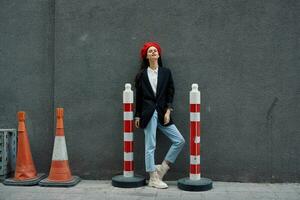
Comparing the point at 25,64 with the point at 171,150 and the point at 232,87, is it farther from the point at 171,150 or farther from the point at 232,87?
the point at 232,87

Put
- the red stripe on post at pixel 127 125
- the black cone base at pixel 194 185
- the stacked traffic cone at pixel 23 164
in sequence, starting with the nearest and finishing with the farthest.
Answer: the black cone base at pixel 194 185 → the red stripe on post at pixel 127 125 → the stacked traffic cone at pixel 23 164

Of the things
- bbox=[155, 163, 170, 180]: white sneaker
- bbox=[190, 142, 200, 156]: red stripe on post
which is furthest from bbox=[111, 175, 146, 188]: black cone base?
bbox=[190, 142, 200, 156]: red stripe on post

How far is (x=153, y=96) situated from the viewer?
6652 millimetres

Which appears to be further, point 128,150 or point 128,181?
point 128,150

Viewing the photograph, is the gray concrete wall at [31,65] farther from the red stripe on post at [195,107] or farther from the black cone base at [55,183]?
the red stripe on post at [195,107]

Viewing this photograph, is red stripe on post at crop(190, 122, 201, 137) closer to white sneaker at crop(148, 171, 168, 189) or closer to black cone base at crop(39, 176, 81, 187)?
white sneaker at crop(148, 171, 168, 189)

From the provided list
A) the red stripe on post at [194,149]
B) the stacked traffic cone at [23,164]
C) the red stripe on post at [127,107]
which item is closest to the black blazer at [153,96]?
the red stripe on post at [127,107]

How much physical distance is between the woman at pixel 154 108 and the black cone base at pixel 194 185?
0.81ft

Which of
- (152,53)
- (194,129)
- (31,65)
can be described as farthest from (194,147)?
(31,65)

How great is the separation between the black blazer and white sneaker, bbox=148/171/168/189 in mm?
713

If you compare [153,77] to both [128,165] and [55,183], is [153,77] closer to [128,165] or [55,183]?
[128,165]

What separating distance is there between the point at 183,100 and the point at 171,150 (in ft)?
2.74

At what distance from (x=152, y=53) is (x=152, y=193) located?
200 cm

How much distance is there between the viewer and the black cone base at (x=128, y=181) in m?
6.55
